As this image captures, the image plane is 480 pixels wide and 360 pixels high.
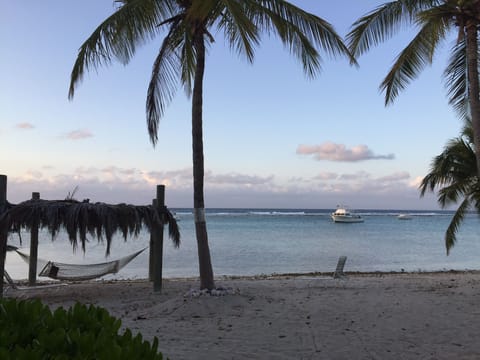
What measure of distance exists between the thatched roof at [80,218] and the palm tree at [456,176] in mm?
6436

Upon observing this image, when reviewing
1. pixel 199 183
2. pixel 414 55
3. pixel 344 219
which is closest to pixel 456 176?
pixel 414 55

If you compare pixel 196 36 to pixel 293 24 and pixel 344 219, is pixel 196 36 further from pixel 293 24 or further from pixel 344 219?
pixel 344 219

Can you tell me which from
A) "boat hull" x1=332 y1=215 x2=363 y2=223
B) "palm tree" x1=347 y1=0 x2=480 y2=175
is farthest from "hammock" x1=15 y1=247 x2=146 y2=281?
"boat hull" x1=332 y1=215 x2=363 y2=223

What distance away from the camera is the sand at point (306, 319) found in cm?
411

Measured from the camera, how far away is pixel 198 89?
680cm

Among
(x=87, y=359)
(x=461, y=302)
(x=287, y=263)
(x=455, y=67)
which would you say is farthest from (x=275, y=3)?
(x=287, y=263)

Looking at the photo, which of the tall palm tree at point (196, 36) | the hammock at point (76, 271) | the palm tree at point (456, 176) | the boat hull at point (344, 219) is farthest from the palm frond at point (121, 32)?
the boat hull at point (344, 219)

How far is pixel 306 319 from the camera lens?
5293 mm

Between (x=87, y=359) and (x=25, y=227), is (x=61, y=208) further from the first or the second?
(x=87, y=359)

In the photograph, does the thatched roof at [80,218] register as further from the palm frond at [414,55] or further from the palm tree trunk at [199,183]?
the palm frond at [414,55]

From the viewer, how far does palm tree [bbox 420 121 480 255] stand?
399 inches

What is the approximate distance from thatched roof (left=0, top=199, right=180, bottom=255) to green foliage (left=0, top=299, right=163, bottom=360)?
5031 millimetres

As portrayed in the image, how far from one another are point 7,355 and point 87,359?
261mm

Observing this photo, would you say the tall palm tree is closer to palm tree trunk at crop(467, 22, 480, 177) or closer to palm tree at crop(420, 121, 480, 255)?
palm tree trunk at crop(467, 22, 480, 177)
